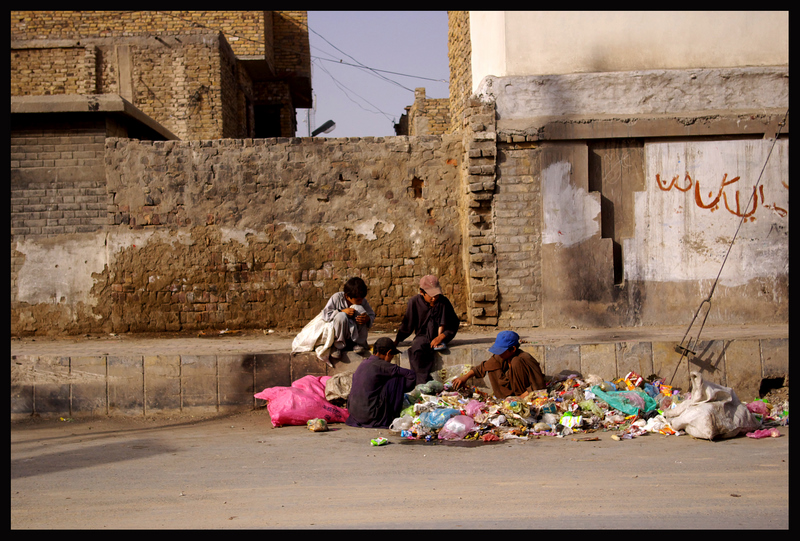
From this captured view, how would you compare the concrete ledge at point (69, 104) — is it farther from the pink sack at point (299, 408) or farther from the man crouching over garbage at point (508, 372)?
the man crouching over garbage at point (508, 372)

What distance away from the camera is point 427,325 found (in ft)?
22.6

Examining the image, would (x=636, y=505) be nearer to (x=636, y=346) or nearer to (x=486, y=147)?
(x=636, y=346)

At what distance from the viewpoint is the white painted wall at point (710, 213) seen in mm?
8688

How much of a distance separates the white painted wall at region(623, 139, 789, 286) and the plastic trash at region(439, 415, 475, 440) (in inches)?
162

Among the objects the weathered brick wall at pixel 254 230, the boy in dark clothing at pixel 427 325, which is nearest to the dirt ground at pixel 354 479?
the boy in dark clothing at pixel 427 325

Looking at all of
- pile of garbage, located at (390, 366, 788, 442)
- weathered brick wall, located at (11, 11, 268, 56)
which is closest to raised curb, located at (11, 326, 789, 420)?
pile of garbage, located at (390, 366, 788, 442)

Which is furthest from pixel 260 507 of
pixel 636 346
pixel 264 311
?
pixel 264 311

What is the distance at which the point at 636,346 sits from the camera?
707cm

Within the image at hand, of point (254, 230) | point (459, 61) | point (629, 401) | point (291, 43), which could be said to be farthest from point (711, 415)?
point (291, 43)

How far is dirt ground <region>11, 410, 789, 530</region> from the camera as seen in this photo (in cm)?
365

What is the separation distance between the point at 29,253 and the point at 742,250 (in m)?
9.60

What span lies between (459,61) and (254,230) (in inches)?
163

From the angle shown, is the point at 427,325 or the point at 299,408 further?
the point at 427,325

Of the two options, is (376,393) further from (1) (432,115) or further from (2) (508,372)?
(1) (432,115)
